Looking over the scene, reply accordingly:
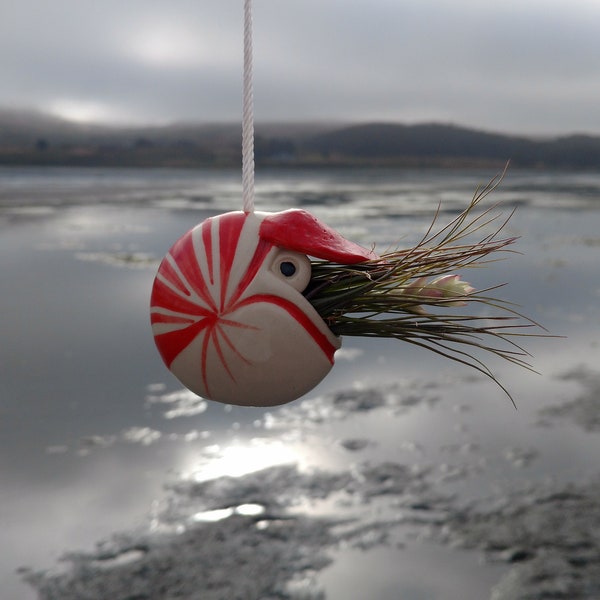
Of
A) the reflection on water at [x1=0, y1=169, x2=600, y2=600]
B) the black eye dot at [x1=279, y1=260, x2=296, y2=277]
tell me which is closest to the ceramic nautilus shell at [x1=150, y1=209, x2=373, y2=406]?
the black eye dot at [x1=279, y1=260, x2=296, y2=277]

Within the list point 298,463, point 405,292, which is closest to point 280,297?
point 405,292

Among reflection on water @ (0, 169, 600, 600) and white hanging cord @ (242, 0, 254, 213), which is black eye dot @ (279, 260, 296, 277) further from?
reflection on water @ (0, 169, 600, 600)

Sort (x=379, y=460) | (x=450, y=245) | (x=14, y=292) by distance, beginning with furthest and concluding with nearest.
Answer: (x=14, y=292), (x=379, y=460), (x=450, y=245)

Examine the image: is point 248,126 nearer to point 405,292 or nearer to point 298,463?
point 405,292

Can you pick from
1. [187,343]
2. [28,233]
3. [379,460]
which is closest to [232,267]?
[187,343]

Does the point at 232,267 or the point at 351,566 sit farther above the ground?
the point at 232,267

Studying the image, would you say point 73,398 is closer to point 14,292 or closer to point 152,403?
point 152,403
